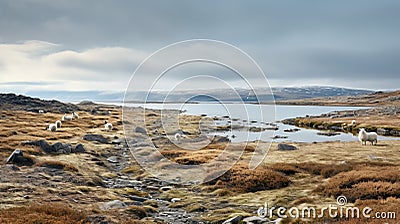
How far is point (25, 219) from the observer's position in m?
14.3

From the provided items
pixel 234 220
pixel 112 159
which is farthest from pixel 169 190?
pixel 112 159

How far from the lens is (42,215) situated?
15148 millimetres

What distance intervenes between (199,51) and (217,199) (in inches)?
392

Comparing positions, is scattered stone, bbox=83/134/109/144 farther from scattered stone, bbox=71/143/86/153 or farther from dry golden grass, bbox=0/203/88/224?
dry golden grass, bbox=0/203/88/224

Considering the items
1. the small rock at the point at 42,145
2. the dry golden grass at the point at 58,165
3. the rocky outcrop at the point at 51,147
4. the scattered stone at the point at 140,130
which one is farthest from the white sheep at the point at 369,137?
the small rock at the point at 42,145

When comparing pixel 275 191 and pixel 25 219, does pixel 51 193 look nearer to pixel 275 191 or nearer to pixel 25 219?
pixel 25 219

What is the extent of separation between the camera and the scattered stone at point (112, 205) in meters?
18.9

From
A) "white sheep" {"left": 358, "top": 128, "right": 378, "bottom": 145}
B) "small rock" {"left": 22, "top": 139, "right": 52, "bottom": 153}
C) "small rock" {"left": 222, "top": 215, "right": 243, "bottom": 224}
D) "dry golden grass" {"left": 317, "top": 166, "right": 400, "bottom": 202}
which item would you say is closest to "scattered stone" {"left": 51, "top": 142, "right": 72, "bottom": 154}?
"small rock" {"left": 22, "top": 139, "right": 52, "bottom": 153}

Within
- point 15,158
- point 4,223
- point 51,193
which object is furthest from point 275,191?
point 15,158

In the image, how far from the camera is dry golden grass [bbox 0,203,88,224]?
1418 centimetres

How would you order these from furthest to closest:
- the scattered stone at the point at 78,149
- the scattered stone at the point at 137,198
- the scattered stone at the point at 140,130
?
the scattered stone at the point at 140,130 → the scattered stone at the point at 78,149 → the scattered stone at the point at 137,198

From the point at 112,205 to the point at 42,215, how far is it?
15.5 ft

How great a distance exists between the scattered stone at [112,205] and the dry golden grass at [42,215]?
207 centimetres

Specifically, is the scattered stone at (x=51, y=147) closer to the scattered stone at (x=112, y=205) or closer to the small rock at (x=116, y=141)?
the small rock at (x=116, y=141)
